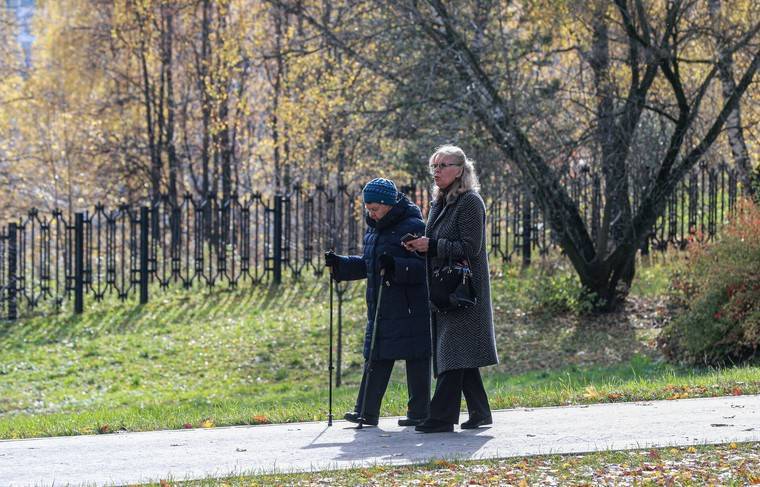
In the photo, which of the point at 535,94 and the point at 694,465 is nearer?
the point at 694,465

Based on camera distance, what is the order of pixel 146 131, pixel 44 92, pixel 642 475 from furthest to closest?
pixel 44 92 < pixel 146 131 < pixel 642 475

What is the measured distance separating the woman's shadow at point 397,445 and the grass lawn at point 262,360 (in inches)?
46.9

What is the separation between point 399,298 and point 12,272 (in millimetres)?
12392

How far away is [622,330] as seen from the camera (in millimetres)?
15648

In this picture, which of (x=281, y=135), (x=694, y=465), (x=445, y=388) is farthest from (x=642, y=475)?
(x=281, y=135)

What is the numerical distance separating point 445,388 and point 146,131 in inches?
946

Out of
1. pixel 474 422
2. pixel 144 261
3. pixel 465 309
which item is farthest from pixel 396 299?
pixel 144 261

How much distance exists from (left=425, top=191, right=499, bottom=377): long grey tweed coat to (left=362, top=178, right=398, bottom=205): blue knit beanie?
403 mm

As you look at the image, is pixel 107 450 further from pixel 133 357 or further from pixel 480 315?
pixel 133 357

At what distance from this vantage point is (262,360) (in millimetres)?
14953

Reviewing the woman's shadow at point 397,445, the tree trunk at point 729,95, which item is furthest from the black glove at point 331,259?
the tree trunk at point 729,95

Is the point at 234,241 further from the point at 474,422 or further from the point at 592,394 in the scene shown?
the point at 474,422

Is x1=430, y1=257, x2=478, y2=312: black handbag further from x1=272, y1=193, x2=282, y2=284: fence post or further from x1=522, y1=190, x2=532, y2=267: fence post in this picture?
x1=272, y1=193, x2=282, y2=284: fence post

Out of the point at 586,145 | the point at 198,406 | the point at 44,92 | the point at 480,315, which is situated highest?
the point at 44,92
